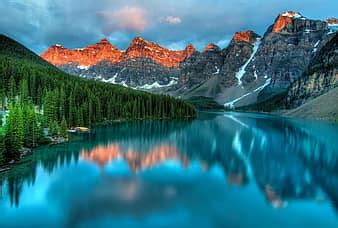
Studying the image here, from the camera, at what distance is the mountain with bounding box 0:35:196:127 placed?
283 ft

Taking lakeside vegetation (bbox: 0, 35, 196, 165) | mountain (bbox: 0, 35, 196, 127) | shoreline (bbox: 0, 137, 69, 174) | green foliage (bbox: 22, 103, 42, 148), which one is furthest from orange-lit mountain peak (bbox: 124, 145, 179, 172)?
mountain (bbox: 0, 35, 196, 127)

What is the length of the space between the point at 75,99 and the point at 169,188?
248 feet

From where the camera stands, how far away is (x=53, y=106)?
76750 mm

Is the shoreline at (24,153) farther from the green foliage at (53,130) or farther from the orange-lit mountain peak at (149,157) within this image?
the orange-lit mountain peak at (149,157)

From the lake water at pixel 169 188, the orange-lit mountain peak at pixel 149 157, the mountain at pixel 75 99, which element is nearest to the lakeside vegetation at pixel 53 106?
the mountain at pixel 75 99

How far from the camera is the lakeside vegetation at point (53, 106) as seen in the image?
4689cm

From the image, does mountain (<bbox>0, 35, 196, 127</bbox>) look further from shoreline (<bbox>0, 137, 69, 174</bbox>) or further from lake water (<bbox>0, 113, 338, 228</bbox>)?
lake water (<bbox>0, 113, 338, 228</bbox>)

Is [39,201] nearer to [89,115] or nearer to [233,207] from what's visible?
[233,207]

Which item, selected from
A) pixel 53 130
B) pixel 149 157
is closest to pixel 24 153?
pixel 53 130

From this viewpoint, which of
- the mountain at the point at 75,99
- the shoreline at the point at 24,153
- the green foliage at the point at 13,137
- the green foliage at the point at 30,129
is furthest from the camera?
the mountain at the point at 75,99

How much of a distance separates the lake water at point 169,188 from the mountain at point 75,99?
2777 centimetres

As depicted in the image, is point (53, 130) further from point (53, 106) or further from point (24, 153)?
point (24, 153)

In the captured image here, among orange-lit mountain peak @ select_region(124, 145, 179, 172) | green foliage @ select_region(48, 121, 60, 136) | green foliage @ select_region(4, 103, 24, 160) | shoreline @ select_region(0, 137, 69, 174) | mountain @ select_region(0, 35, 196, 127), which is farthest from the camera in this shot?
mountain @ select_region(0, 35, 196, 127)

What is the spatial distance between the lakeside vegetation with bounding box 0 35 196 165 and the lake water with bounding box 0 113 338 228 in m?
4.76
